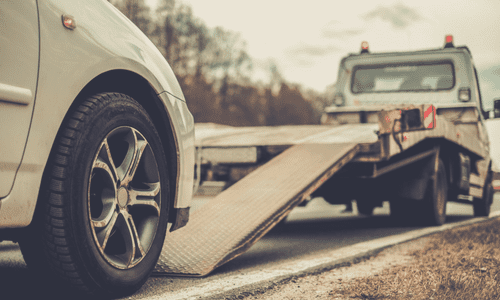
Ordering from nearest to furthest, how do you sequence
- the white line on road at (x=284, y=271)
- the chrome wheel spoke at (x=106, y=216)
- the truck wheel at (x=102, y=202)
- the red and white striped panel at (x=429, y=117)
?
the truck wheel at (x=102, y=202) → the chrome wheel spoke at (x=106, y=216) → the white line on road at (x=284, y=271) → the red and white striped panel at (x=429, y=117)

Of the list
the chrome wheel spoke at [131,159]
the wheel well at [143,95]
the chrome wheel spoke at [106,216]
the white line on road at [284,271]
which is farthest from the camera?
the white line on road at [284,271]

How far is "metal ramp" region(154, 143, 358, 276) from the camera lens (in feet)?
11.6

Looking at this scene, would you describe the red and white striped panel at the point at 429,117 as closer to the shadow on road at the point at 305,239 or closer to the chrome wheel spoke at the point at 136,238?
the shadow on road at the point at 305,239

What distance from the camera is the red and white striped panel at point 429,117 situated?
5590 mm

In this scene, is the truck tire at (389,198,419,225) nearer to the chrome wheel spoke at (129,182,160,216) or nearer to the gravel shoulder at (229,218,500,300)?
the gravel shoulder at (229,218,500,300)

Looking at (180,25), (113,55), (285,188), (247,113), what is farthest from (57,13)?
(247,113)

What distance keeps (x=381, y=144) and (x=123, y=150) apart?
9.44 feet

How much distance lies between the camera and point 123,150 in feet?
9.21

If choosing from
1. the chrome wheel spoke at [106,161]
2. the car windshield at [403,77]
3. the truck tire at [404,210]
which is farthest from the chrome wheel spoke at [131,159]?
the car windshield at [403,77]

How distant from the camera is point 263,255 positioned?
4473 mm

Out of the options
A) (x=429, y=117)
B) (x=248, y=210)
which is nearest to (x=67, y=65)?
(x=248, y=210)

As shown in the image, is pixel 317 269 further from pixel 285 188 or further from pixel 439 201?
pixel 439 201

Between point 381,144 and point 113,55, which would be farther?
point 381,144

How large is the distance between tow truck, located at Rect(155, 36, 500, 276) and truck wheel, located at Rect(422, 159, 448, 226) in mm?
12
